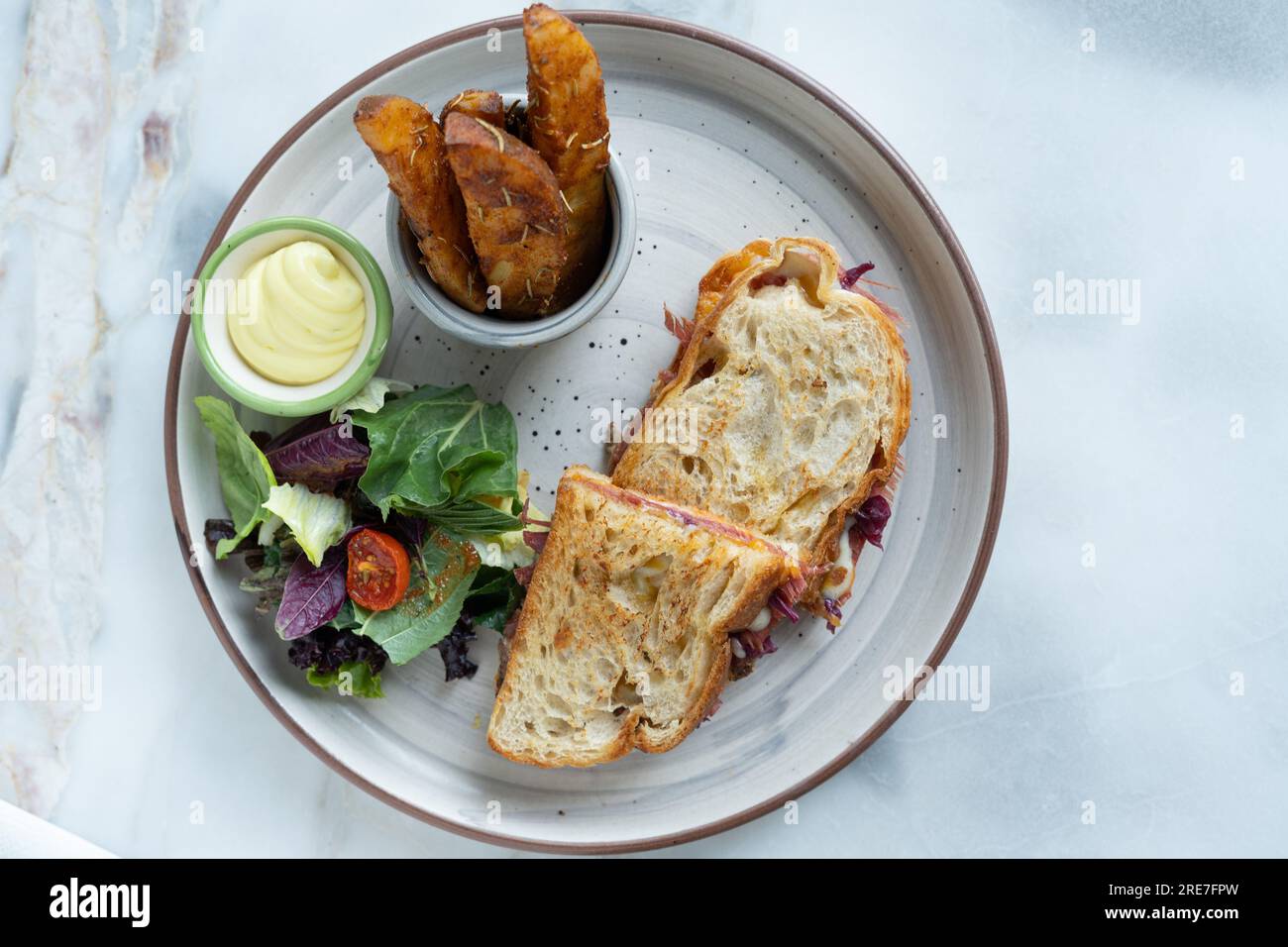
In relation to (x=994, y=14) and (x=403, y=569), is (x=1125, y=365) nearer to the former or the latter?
(x=994, y=14)

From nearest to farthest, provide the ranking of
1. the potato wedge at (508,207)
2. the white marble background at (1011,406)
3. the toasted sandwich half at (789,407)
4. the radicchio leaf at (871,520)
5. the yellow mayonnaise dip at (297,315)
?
the potato wedge at (508,207)
the yellow mayonnaise dip at (297,315)
the toasted sandwich half at (789,407)
the radicchio leaf at (871,520)
the white marble background at (1011,406)

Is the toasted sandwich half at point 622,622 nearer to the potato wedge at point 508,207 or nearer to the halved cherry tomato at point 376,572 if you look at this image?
the halved cherry tomato at point 376,572

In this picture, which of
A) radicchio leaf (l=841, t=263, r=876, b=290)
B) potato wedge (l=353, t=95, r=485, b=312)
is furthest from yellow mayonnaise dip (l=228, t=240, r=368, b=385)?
radicchio leaf (l=841, t=263, r=876, b=290)

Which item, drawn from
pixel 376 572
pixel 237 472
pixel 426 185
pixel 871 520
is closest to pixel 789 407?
pixel 871 520

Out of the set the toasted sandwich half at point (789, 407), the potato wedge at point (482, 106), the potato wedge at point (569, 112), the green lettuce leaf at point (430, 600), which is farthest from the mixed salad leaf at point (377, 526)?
the potato wedge at point (482, 106)

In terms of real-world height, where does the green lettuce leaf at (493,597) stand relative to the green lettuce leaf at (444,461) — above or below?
below

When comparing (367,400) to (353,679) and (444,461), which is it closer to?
(444,461)
